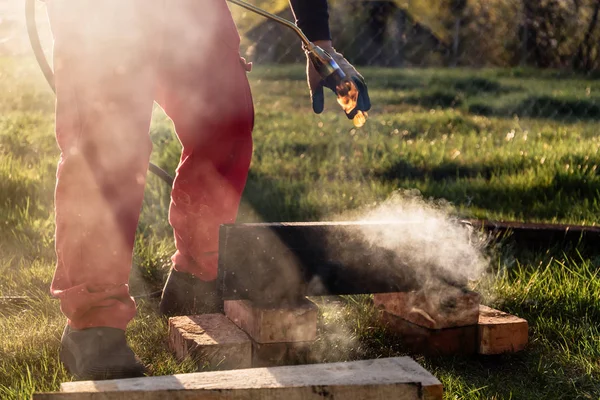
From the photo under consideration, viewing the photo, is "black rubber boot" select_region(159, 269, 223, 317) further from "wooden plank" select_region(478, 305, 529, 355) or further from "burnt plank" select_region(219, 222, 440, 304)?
"wooden plank" select_region(478, 305, 529, 355)

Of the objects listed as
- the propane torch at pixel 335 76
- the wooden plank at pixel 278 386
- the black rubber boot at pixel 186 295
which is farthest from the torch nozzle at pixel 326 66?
the wooden plank at pixel 278 386

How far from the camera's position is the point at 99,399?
5.37 ft

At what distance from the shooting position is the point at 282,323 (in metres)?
2.21

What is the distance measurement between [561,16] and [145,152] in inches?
388

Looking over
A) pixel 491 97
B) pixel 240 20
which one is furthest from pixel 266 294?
pixel 491 97

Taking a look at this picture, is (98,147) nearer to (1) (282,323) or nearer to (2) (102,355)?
(2) (102,355)

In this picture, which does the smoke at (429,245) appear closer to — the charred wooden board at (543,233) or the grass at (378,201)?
the grass at (378,201)

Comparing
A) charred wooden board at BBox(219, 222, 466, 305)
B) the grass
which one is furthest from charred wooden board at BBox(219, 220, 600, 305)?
the grass

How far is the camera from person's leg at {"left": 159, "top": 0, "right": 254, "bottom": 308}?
2371 millimetres

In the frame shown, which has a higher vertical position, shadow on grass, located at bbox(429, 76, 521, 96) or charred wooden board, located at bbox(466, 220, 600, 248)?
charred wooden board, located at bbox(466, 220, 600, 248)

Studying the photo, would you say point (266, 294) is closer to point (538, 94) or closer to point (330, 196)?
point (330, 196)

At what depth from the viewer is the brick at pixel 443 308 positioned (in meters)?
2.35

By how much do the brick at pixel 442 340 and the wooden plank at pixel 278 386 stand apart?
52cm

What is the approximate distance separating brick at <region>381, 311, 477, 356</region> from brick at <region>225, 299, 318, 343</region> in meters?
0.35
